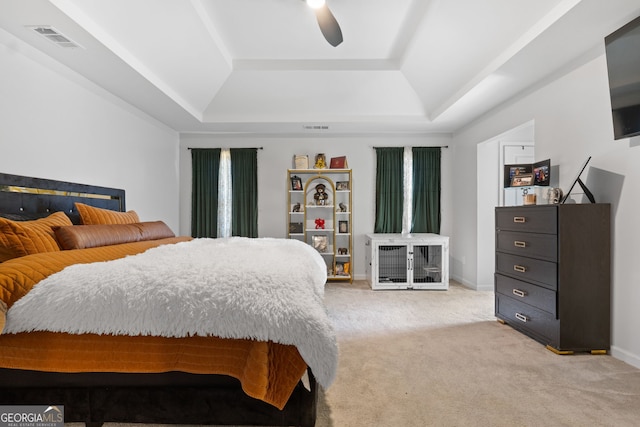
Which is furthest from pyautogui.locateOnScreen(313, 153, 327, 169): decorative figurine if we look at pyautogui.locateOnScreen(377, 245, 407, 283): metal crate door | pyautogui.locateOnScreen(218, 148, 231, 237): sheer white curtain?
pyautogui.locateOnScreen(377, 245, 407, 283): metal crate door

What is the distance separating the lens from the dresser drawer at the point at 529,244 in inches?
105

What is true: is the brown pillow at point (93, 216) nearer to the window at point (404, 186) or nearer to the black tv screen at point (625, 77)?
the window at point (404, 186)

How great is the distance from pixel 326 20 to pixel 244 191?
3476mm

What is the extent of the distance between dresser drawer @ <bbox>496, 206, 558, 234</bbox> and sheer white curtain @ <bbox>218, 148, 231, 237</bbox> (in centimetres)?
388

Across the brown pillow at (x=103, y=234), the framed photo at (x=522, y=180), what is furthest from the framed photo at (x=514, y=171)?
the brown pillow at (x=103, y=234)

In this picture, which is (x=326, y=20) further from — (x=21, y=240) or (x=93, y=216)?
(x=93, y=216)

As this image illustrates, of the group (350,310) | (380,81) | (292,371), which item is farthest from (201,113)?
(292,371)

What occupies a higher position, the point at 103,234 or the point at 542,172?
the point at 542,172

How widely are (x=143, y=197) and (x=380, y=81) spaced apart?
3.37 m

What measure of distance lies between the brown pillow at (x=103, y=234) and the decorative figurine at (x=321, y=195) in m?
2.74

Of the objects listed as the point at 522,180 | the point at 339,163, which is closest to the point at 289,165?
the point at 339,163

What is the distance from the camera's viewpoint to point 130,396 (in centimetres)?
141

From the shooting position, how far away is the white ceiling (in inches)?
97.0

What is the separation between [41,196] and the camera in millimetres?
2691
